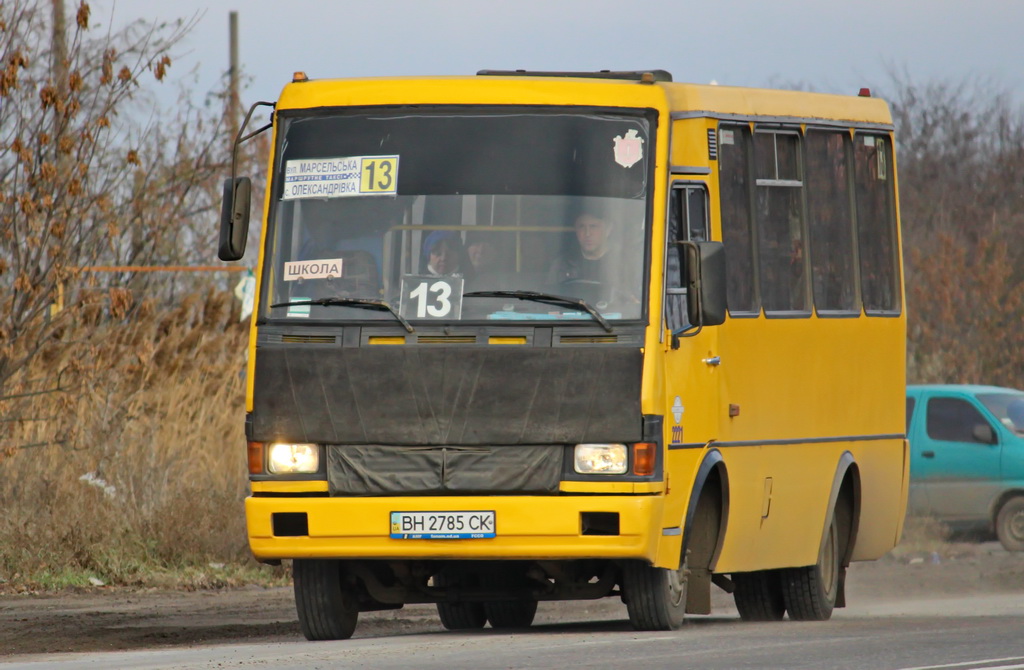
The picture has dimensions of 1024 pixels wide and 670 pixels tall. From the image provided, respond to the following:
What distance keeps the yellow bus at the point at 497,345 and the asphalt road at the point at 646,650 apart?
1.32ft

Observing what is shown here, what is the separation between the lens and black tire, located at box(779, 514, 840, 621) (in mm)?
14141

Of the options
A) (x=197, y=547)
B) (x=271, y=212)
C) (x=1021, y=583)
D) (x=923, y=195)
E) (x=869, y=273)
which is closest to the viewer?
(x=271, y=212)

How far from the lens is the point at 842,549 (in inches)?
576

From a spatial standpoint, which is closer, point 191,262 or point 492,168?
point 492,168

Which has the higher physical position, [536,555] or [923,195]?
[923,195]

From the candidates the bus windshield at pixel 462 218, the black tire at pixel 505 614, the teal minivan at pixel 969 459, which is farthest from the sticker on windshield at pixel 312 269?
the teal minivan at pixel 969 459

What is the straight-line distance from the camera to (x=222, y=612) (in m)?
15.2

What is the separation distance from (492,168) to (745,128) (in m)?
2.01

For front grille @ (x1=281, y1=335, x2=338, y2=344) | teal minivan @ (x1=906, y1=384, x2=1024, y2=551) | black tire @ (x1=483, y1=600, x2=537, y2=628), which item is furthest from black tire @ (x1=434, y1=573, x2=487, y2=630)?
teal minivan @ (x1=906, y1=384, x2=1024, y2=551)

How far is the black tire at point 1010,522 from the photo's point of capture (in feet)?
70.3

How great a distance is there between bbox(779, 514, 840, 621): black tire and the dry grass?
16.0 feet

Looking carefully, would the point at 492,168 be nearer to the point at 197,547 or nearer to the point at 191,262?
the point at 197,547

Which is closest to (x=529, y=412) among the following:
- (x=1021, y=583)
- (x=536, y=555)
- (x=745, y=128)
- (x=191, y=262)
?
(x=536, y=555)

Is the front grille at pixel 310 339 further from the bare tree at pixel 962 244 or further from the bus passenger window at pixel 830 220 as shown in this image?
the bare tree at pixel 962 244
